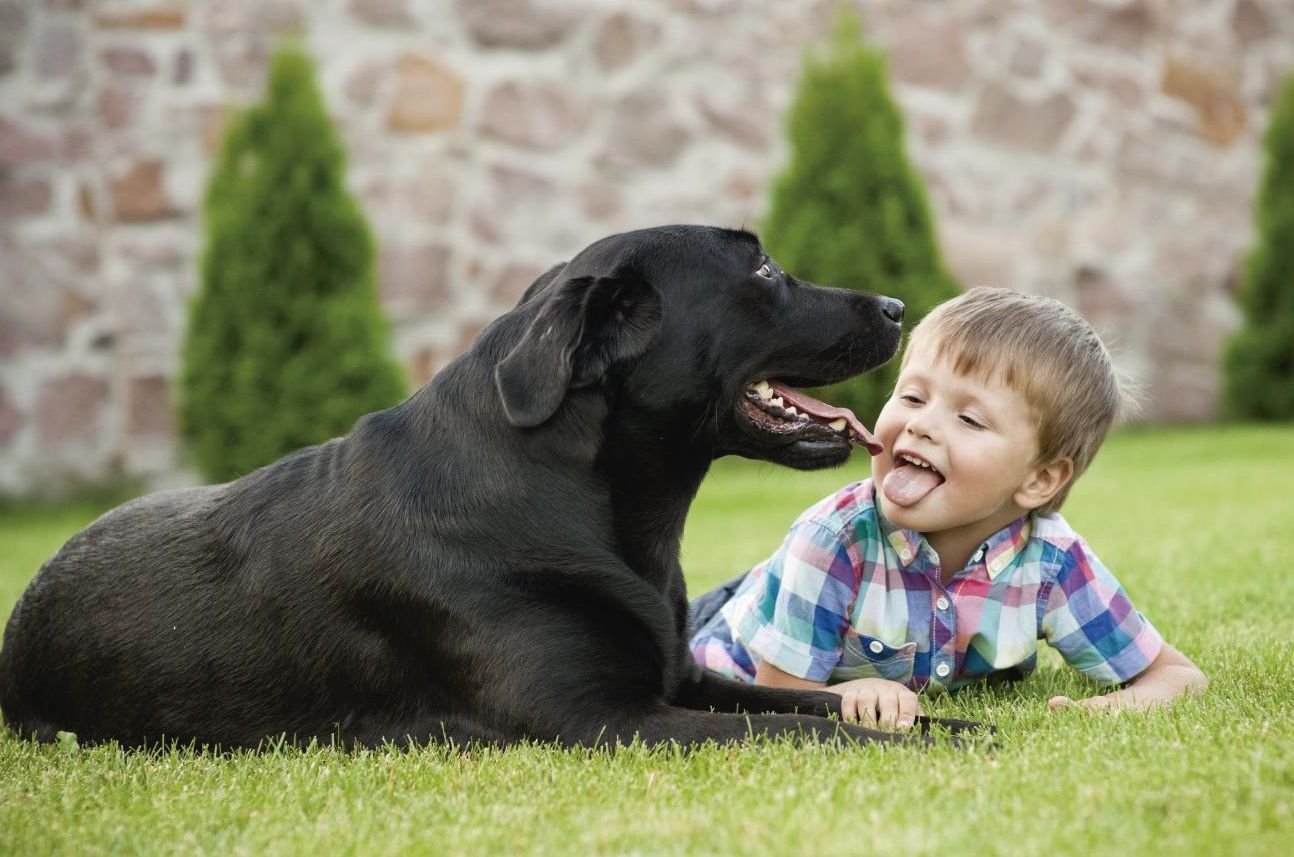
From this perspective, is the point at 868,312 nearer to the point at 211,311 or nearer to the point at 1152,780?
the point at 1152,780

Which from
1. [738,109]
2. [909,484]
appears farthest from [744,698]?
[738,109]

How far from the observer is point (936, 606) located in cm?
336

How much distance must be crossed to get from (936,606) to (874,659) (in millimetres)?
208

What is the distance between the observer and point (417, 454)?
311 centimetres

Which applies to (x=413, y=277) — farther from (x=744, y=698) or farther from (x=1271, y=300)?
(x=1271, y=300)

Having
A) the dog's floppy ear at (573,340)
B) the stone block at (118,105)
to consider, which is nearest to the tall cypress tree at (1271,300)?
the stone block at (118,105)

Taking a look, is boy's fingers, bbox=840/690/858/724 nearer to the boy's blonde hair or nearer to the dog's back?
the boy's blonde hair

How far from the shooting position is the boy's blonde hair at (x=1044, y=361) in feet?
10.7

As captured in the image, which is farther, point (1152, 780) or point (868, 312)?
point (868, 312)

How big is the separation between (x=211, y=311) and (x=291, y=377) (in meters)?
0.68

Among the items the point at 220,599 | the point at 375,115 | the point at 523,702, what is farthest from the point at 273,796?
the point at 375,115

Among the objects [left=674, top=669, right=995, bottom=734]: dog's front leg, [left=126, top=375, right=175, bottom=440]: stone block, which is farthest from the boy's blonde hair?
[left=126, top=375, right=175, bottom=440]: stone block

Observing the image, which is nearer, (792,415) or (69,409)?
(792,415)

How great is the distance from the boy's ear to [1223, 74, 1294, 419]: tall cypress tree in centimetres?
887
